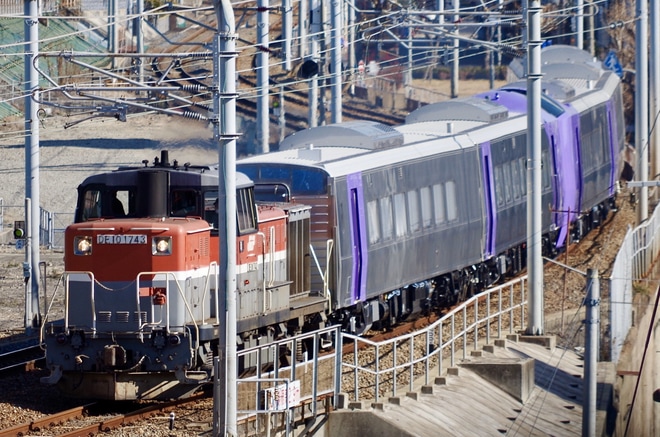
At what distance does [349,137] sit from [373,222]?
2.10 metres

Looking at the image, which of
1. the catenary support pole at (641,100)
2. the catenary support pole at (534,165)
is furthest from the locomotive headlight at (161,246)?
the catenary support pole at (641,100)

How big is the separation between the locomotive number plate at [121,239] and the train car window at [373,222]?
5637mm

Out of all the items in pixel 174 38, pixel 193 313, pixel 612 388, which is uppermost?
pixel 174 38

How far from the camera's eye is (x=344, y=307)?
66.3 ft

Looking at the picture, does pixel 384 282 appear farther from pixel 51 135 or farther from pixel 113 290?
pixel 51 135

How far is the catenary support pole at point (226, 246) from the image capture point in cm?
1362

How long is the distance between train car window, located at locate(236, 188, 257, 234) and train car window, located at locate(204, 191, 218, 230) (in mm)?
279

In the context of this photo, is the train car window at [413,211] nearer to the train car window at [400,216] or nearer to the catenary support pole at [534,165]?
the train car window at [400,216]

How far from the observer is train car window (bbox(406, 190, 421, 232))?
886 inches

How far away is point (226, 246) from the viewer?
13.8 metres

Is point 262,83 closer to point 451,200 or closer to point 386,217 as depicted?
point 451,200

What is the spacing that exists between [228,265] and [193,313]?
259 cm

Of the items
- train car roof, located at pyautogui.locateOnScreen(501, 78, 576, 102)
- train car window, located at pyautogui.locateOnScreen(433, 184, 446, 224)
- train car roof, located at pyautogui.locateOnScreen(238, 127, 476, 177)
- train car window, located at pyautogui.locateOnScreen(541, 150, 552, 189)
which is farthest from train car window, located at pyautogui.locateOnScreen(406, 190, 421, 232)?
train car roof, located at pyautogui.locateOnScreen(501, 78, 576, 102)

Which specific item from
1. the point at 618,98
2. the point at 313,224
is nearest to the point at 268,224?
the point at 313,224
